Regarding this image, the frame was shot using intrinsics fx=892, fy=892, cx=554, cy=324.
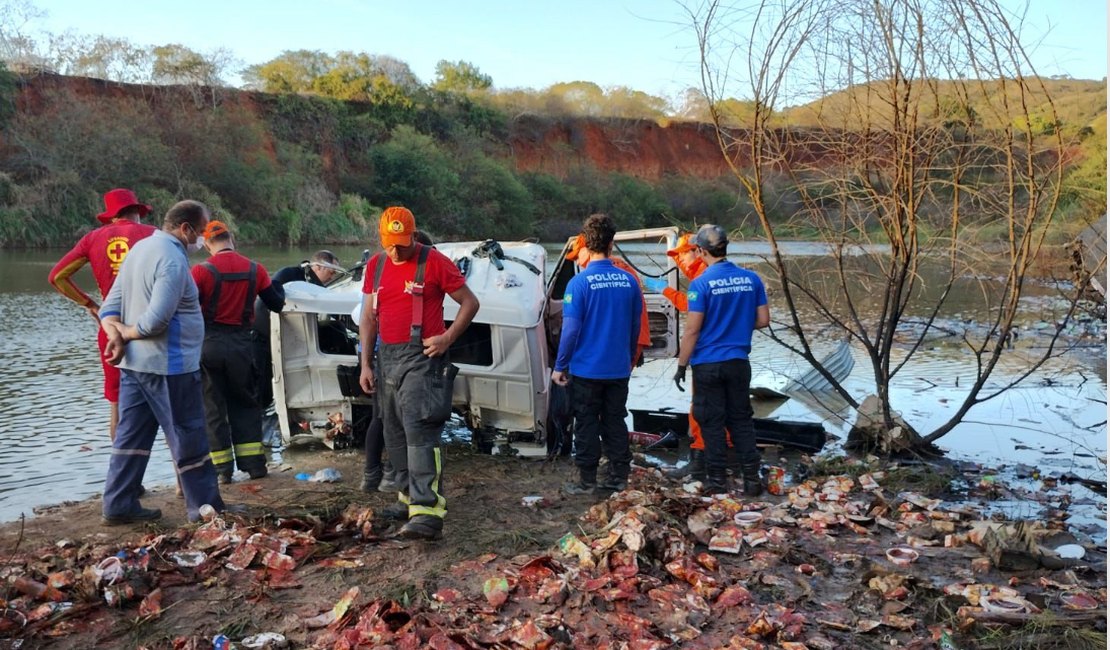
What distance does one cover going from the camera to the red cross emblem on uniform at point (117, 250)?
17.5ft

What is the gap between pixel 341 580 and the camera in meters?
4.16

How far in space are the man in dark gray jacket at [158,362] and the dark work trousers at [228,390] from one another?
0.71 m

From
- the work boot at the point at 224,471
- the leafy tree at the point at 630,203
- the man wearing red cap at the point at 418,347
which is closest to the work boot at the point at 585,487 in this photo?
the man wearing red cap at the point at 418,347

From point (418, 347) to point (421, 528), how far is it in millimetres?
950

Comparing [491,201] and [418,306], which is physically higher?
[491,201]

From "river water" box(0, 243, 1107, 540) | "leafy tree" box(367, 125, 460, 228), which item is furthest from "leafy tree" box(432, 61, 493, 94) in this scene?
"river water" box(0, 243, 1107, 540)

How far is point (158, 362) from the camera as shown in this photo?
4.70 metres

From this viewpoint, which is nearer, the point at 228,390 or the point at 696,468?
the point at 228,390

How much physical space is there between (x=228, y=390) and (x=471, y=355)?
1724mm

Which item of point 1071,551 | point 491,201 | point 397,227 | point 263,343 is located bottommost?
point 1071,551

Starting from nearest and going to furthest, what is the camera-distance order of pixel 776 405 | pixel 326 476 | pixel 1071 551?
pixel 1071 551 → pixel 326 476 → pixel 776 405

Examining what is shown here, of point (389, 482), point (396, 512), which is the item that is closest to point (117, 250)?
point (389, 482)

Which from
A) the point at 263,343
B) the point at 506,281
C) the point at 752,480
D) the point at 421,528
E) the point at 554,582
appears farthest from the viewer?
the point at 263,343

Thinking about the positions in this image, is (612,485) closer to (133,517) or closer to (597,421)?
(597,421)
